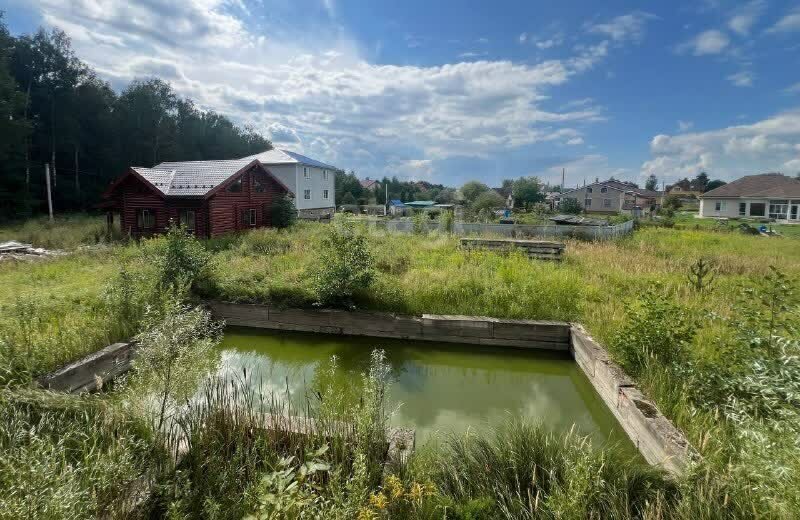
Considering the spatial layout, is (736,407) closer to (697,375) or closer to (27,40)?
(697,375)

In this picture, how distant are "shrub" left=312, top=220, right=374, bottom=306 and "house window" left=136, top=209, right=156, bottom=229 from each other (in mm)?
13567

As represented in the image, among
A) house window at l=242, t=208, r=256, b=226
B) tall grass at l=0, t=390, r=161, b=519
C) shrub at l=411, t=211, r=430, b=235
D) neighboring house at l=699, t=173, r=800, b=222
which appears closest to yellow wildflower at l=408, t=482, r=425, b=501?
tall grass at l=0, t=390, r=161, b=519

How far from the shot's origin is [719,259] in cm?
1199

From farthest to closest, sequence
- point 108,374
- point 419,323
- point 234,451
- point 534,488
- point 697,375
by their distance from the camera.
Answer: point 419,323, point 108,374, point 697,375, point 234,451, point 534,488

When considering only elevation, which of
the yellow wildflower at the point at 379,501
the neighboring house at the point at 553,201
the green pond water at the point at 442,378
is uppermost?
the neighboring house at the point at 553,201

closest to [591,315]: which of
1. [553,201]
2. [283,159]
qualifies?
[283,159]

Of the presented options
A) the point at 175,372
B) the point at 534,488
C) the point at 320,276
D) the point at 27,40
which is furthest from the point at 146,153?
the point at 534,488

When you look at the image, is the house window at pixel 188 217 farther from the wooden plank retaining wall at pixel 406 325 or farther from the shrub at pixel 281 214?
Result: the wooden plank retaining wall at pixel 406 325

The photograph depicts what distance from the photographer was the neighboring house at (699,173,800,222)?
3616cm

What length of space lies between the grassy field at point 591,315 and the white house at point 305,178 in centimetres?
1495

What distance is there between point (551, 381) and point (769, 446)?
3.62 m

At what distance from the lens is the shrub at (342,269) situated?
8055 mm

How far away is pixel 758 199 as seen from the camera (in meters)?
38.5

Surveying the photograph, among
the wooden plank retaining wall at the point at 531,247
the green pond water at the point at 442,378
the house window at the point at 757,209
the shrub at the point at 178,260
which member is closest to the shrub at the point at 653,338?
the green pond water at the point at 442,378
